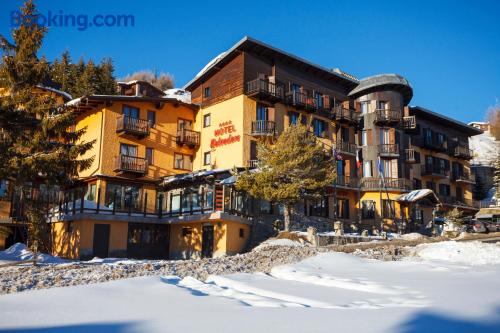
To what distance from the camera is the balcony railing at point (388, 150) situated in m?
44.6

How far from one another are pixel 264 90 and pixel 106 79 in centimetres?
3283

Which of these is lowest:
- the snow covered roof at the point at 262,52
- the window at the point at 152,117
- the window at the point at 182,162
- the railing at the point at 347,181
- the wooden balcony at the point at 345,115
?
the railing at the point at 347,181

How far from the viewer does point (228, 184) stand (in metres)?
30.1

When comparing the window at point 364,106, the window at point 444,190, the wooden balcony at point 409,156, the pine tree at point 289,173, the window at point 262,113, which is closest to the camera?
the pine tree at point 289,173

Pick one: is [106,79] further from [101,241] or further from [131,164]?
[101,241]

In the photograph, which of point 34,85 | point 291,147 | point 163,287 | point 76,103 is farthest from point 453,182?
point 163,287

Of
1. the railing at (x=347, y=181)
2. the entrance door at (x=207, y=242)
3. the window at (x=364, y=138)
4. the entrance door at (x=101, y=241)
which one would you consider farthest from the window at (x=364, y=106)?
the entrance door at (x=101, y=241)

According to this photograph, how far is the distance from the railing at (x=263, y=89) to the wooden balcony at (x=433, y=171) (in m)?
22.0

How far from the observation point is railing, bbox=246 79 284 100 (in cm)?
3597

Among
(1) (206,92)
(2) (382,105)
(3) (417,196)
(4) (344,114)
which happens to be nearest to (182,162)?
(1) (206,92)

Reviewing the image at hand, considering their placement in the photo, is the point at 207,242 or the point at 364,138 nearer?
the point at 207,242

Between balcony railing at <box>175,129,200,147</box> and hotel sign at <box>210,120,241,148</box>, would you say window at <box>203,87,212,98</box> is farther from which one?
hotel sign at <box>210,120,241,148</box>

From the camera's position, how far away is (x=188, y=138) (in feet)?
126

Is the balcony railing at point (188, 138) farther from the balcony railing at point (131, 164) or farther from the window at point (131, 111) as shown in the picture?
the balcony railing at point (131, 164)
